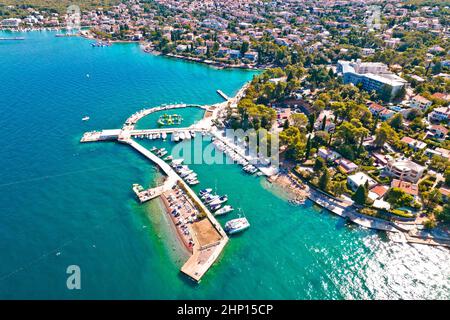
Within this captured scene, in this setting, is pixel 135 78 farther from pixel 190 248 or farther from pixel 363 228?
pixel 363 228

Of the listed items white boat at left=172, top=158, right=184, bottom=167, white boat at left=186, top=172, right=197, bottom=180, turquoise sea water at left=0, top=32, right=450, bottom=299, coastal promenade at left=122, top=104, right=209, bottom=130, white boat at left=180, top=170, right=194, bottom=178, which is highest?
coastal promenade at left=122, top=104, right=209, bottom=130

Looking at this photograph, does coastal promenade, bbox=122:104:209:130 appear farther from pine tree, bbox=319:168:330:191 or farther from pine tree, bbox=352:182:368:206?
pine tree, bbox=352:182:368:206

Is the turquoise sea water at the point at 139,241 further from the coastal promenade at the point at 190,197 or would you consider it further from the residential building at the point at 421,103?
the residential building at the point at 421,103

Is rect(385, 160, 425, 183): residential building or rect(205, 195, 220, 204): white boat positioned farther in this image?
rect(385, 160, 425, 183): residential building

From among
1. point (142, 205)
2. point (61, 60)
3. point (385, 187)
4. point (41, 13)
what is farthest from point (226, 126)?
point (41, 13)

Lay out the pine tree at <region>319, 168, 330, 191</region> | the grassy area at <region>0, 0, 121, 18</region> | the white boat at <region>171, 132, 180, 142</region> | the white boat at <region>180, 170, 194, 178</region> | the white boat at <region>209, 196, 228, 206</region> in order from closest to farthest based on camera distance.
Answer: the white boat at <region>209, 196, 228, 206</region> < the pine tree at <region>319, 168, 330, 191</region> < the white boat at <region>180, 170, 194, 178</region> < the white boat at <region>171, 132, 180, 142</region> < the grassy area at <region>0, 0, 121, 18</region>

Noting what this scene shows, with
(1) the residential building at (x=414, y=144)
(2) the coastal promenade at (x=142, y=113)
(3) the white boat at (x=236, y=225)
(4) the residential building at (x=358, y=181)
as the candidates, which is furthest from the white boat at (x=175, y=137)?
(1) the residential building at (x=414, y=144)

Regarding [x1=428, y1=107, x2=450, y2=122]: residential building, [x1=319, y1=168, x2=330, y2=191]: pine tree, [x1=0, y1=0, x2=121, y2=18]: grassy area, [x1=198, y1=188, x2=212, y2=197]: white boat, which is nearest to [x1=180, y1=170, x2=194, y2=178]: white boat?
[x1=198, y1=188, x2=212, y2=197]: white boat
